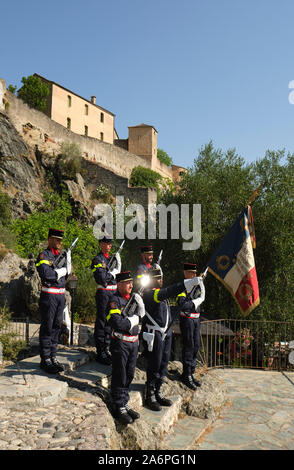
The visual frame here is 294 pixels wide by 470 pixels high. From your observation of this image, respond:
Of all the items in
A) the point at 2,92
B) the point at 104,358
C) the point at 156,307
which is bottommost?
the point at 104,358

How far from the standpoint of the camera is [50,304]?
6457 millimetres

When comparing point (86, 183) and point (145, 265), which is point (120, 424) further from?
point (86, 183)

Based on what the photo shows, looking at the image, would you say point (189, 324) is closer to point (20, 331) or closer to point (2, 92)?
point (20, 331)

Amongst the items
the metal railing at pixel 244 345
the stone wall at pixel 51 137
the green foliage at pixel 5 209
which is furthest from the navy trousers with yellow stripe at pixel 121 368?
the stone wall at pixel 51 137

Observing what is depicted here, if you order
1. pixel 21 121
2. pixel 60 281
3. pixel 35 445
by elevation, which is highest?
pixel 21 121

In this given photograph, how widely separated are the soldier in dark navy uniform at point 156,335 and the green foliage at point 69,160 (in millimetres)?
29020

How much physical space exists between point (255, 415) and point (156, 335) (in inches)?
87.1

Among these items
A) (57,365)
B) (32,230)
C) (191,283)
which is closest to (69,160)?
(32,230)

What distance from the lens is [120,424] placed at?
5289mm

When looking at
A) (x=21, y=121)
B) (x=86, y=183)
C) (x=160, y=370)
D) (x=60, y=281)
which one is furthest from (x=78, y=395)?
(x=86, y=183)

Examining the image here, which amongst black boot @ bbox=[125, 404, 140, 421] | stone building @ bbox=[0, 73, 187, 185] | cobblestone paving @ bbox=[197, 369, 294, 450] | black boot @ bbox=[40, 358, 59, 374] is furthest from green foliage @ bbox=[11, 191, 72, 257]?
black boot @ bbox=[125, 404, 140, 421]

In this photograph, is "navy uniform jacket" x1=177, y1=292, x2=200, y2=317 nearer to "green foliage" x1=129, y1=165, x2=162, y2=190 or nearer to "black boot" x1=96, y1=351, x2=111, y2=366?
"black boot" x1=96, y1=351, x2=111, y2=366
